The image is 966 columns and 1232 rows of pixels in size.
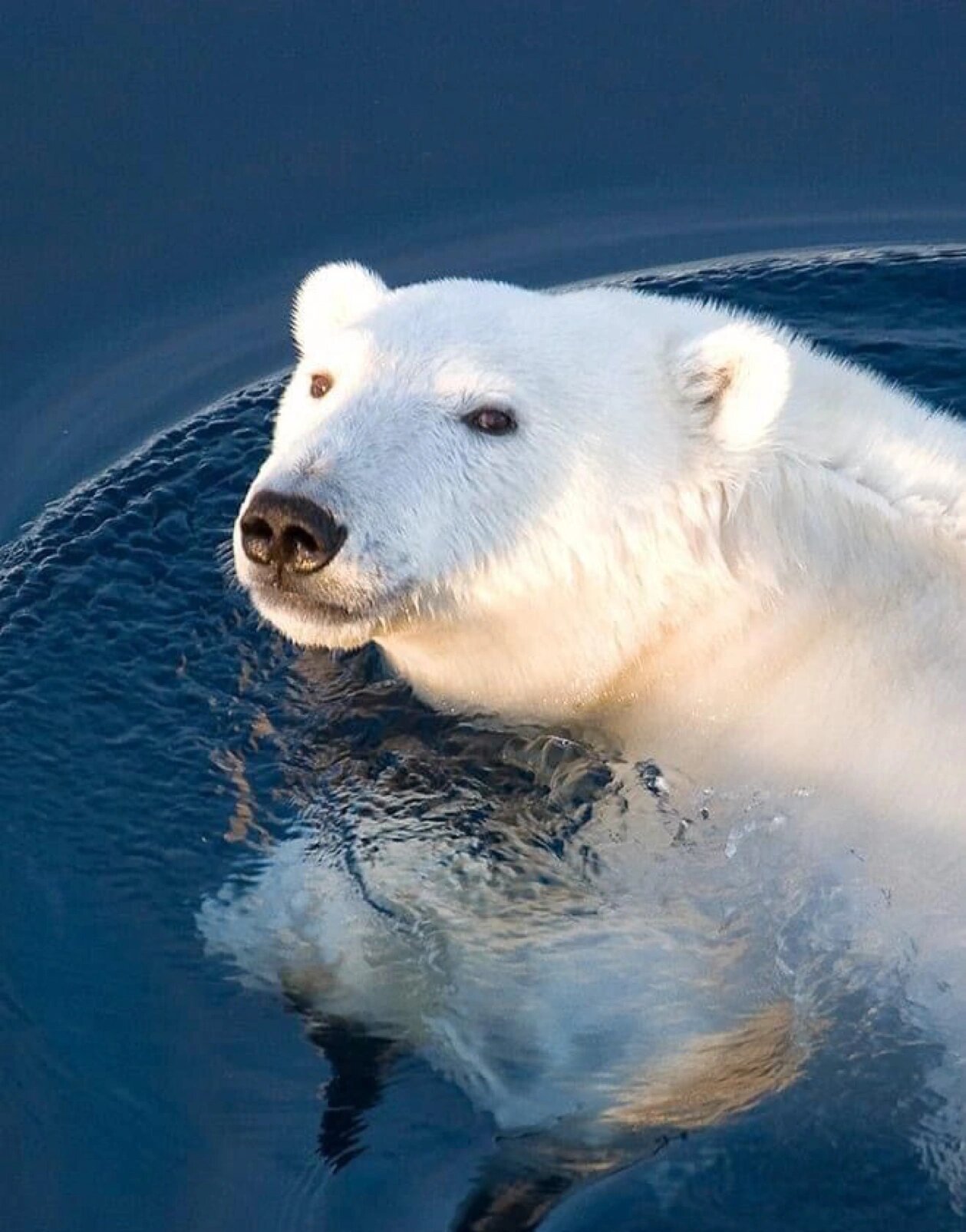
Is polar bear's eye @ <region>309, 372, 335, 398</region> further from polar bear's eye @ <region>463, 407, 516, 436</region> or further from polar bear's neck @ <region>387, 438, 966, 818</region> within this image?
polar bear's neck @ <region>387, 438, 966, 818</region>

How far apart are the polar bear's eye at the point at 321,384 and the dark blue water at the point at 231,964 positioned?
1.16 m

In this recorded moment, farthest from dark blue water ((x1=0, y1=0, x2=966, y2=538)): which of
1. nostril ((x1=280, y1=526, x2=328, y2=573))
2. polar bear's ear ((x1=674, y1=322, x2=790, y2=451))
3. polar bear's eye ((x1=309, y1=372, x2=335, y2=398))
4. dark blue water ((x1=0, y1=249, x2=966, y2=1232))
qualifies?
nostril ((x1=280, y1=526, x2=328, y2=573))

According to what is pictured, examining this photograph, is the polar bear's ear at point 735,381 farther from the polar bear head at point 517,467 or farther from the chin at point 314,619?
the chin at point 314,619

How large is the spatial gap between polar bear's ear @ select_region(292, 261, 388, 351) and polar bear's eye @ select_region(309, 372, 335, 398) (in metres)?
0.32

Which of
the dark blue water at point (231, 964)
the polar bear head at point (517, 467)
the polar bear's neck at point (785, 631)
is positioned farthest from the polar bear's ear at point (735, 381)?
the dark blue water at point (231, 964)

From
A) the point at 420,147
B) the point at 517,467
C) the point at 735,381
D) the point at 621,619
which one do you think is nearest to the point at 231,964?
the point at 621,619

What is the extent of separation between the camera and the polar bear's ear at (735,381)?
5.70m


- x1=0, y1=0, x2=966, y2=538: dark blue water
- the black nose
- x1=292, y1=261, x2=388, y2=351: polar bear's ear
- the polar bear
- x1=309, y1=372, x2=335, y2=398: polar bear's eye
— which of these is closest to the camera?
the black nose

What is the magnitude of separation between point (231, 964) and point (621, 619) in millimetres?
1410

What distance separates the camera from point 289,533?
5367 mm

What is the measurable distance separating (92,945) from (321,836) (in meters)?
0.71

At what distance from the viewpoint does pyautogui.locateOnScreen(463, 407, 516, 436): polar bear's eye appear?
225 inches

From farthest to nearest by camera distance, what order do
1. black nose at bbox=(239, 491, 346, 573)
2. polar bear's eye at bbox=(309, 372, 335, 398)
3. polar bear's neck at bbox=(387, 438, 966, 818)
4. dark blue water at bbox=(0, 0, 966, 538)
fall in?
dark blue water at bbox=(0, 0, 966, 538)
polar bear's eye at bbox=(309, 372, 335, 398)
polar bear's neck at bbox=(387, 438, 966, 818)
black nose at bbox=(239, 491, 346, 573)

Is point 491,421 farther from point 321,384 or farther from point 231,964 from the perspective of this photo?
point 231,964
